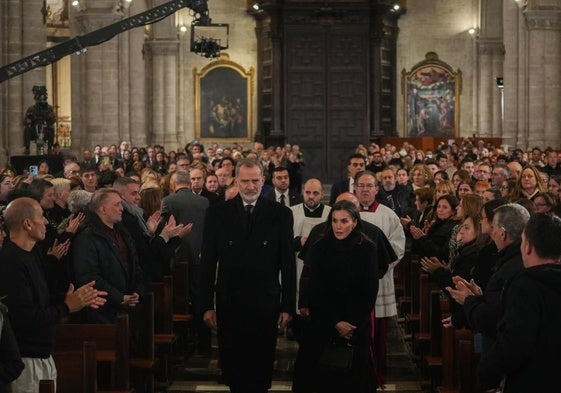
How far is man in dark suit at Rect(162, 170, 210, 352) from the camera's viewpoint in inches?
531

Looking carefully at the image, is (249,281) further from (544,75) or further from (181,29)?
(181,29)

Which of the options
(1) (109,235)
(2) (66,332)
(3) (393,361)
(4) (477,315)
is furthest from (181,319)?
(4) (477,315)

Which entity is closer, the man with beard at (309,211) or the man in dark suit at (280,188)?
the man with beard at (309,211)

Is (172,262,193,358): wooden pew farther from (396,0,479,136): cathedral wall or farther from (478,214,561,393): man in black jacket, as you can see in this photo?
(396,0,479,136): cathedral wall

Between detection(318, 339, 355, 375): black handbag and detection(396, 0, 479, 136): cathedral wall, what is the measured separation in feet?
116

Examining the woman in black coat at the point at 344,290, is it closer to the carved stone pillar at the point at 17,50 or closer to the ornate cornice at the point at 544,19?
the carved stone pillar at the point at 17,50

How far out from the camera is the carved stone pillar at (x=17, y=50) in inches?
917

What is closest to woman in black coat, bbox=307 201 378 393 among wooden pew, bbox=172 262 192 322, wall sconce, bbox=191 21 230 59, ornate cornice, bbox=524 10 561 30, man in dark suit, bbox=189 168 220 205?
wooden pew, bbox=172 262 192 322

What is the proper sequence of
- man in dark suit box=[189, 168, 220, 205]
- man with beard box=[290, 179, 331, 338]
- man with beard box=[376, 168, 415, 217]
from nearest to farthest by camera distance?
man with beard box=[290, 179, 331, 338], man in dark suit box=[189, 168, 220, 205], man with beard box=[376, 168, 415, 217]

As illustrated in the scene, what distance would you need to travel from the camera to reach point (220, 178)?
16.9 meters

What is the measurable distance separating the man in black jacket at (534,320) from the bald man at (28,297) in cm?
273

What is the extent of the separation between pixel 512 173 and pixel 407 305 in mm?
Result: 3936

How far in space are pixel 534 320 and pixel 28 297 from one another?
121 inches

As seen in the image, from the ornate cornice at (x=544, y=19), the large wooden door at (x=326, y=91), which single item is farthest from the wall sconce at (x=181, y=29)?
the ornate cornice at (x=544, y=19)
